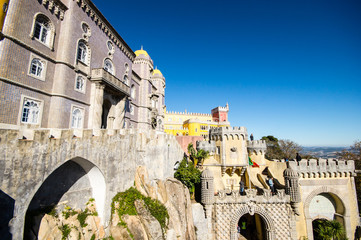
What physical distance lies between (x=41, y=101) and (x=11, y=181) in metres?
9.13

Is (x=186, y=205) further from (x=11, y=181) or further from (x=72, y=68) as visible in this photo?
(x=72, y=68)

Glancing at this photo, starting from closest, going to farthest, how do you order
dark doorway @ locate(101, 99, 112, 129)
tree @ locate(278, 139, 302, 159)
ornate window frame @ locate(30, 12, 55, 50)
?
ornate window frame @ locate(30, 12, 55, 50)
dark doorway @ locate(101, 99, 112, 129)
tree @ locate(278, 139, 302, 159)

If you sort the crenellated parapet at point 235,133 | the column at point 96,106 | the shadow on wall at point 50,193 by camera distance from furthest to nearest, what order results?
the crenellated parapet at point 235,133 < the column at point 96,106 < the shadow on wall at point 50,193

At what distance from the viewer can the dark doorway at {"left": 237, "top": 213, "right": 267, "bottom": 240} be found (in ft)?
64.6

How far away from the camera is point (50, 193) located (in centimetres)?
868

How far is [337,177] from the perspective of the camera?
19266 mm

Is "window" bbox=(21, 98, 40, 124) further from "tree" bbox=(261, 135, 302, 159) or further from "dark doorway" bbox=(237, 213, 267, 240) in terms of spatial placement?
"tree" bbox=(261, 135, 302, 159)

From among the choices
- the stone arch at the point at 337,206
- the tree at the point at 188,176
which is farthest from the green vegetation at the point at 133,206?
the stone arch at the point at 337,206

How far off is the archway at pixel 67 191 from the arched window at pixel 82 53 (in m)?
11.4

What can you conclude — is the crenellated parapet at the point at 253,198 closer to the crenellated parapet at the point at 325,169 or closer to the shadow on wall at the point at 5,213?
the crenellated parapet at the point at 325,169

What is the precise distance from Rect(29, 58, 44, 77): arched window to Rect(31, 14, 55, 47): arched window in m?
1.74

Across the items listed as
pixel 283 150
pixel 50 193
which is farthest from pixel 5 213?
pixel 283 150

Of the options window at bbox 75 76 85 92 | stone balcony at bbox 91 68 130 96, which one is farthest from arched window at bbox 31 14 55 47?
stone balcony at bbox 91 68 130 96

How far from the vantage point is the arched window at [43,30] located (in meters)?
12.6
